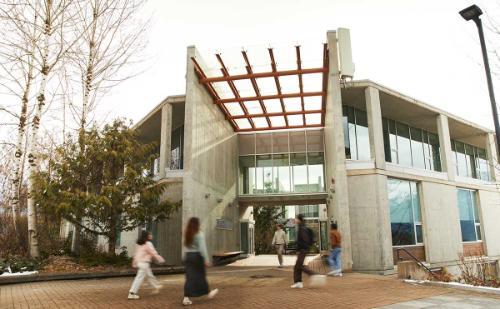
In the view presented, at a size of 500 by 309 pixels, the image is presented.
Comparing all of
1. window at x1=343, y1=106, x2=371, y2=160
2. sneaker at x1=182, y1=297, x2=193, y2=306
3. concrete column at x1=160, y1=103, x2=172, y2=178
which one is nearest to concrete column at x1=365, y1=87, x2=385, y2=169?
window at x1=343, y1=106, x2=371, y2=160

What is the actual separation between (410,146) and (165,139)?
45.6ft

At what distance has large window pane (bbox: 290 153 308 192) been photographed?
73.7ft

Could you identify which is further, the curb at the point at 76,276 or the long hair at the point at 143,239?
the curb at the point at 76,276

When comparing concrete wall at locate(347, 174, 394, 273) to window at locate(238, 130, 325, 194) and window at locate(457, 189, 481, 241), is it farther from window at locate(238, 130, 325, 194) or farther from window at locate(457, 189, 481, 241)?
window at locate(457, 189, 481, 241)

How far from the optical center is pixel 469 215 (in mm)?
21672

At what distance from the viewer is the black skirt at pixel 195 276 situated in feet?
22.6

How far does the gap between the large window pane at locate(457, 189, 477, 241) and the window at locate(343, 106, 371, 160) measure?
23.2ft

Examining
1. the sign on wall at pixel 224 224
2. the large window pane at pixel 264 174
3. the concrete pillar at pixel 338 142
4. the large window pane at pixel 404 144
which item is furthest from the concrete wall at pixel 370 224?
the large window pane at pixel 264 174

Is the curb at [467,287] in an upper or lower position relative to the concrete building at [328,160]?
lower

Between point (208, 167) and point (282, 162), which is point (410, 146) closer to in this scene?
point (282, 162)

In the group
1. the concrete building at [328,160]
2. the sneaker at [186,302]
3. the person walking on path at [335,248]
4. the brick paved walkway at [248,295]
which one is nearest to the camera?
the sneaker at [186,302]

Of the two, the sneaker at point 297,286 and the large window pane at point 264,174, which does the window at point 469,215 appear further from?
the sneaker at point 297,286

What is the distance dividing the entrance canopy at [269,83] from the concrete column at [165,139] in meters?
2.72

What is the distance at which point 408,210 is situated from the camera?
17.7m
